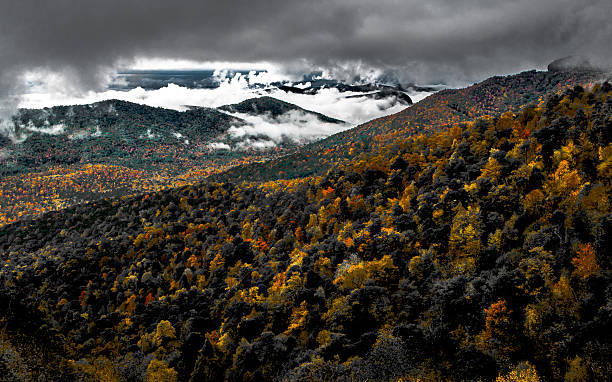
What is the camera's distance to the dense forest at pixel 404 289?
5997 cm

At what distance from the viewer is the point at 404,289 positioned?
3120 inches

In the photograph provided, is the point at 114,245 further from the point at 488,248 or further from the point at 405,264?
the point at 488,248

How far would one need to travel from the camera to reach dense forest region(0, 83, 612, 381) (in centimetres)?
5997

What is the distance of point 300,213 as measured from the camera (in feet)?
539

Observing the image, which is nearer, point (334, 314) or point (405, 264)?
point (334, 314)

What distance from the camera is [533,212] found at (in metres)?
78.4

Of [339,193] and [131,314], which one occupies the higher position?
[339,193]

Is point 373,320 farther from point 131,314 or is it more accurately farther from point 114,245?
point 114,245

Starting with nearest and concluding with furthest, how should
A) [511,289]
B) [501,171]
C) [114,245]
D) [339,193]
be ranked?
1. [511,289]
2. [501,171]
3. [339,193]
4. [114,245]

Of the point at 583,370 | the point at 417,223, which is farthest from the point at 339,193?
the point at 583,370

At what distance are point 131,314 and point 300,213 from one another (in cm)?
8160

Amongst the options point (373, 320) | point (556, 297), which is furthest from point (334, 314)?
point (556, 297)

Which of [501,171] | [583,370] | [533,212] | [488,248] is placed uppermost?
[501,171]

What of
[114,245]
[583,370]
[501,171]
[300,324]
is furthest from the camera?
[114,245]
